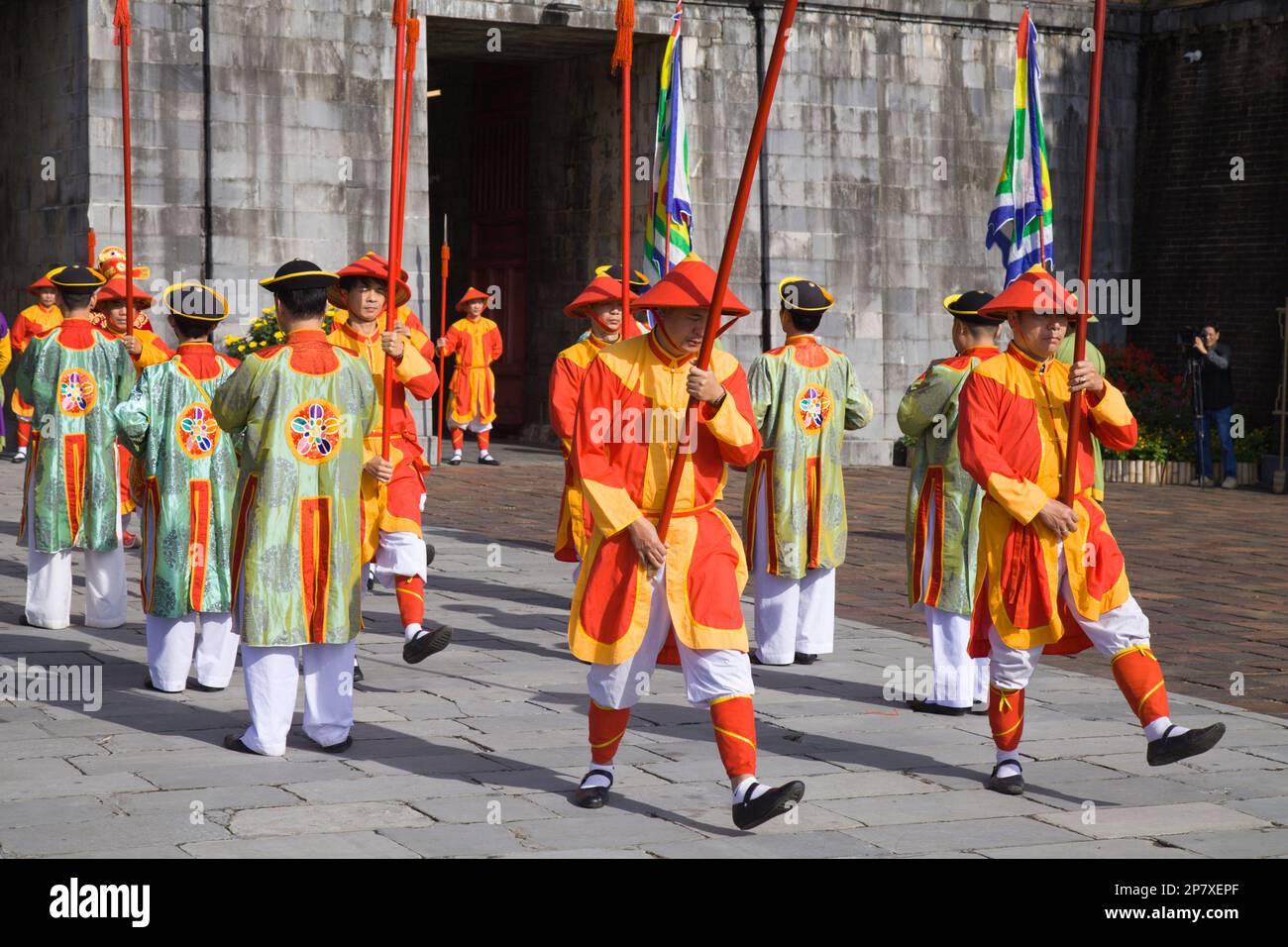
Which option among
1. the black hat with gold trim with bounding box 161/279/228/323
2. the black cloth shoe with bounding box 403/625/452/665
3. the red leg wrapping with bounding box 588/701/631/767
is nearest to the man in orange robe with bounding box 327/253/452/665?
the black cloth shoe with bounding box 403/625/452/665

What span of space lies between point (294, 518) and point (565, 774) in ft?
4.55

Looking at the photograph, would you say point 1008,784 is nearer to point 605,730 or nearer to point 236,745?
point 605,730

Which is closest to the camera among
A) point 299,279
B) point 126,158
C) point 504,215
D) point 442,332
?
point 299,279

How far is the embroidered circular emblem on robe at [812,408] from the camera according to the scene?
9109 millimetres

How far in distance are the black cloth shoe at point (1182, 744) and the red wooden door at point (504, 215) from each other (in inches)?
643

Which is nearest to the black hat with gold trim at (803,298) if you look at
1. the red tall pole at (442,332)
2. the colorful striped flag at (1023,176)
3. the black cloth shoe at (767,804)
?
the colorful striped flag at (1023,176)

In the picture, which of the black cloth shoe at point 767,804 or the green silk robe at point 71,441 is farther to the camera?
the green silk robe at point 71,441

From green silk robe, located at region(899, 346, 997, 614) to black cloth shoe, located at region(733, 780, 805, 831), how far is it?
103 inches

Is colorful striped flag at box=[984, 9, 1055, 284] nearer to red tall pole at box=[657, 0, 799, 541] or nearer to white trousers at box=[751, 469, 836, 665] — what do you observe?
white trousers at box=[751, 469, 836, 665]

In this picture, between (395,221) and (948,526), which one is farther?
(948,526)

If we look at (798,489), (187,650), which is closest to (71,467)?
(187,650)

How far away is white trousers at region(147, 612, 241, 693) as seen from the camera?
7828 millimetres

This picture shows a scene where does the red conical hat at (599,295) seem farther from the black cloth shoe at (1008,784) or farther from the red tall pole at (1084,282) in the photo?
the black cloth shoe at (1008,784)

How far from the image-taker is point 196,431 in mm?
8055
